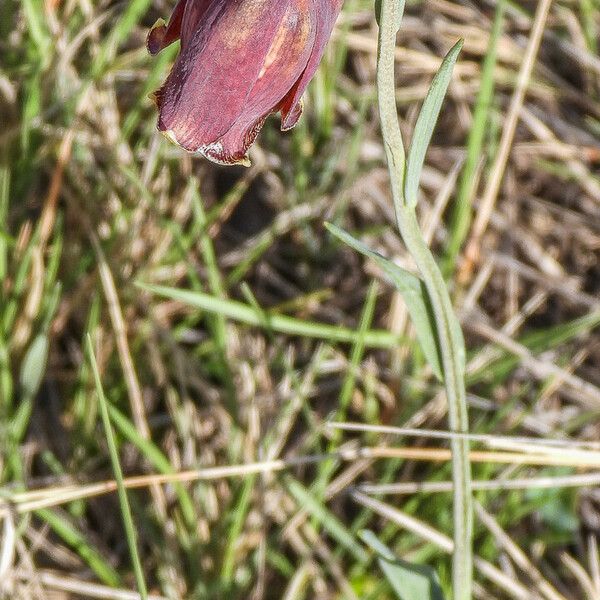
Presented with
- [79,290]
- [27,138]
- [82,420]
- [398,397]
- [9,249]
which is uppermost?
[27,138]

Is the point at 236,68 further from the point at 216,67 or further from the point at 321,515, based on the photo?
the point at 321,515

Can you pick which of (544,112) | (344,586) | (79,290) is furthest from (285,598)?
(544,112)

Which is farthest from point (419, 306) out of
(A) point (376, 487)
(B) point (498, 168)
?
(B) point (498, 168)

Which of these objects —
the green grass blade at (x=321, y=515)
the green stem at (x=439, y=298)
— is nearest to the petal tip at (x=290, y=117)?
the green stem at (x=439, y=298)

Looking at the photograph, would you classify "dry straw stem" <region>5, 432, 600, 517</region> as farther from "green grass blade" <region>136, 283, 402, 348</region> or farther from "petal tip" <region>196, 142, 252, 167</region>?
"petal tip" <region>196, 142, 252, 167</region>

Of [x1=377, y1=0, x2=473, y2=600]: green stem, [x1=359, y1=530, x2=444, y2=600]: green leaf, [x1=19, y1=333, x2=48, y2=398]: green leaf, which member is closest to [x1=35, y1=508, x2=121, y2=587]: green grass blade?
[x1=19, y1=333, x2=48, y2=398]: green leaf

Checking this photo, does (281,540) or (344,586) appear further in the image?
(281,540)

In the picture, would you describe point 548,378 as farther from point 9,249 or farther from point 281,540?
point 9,249
